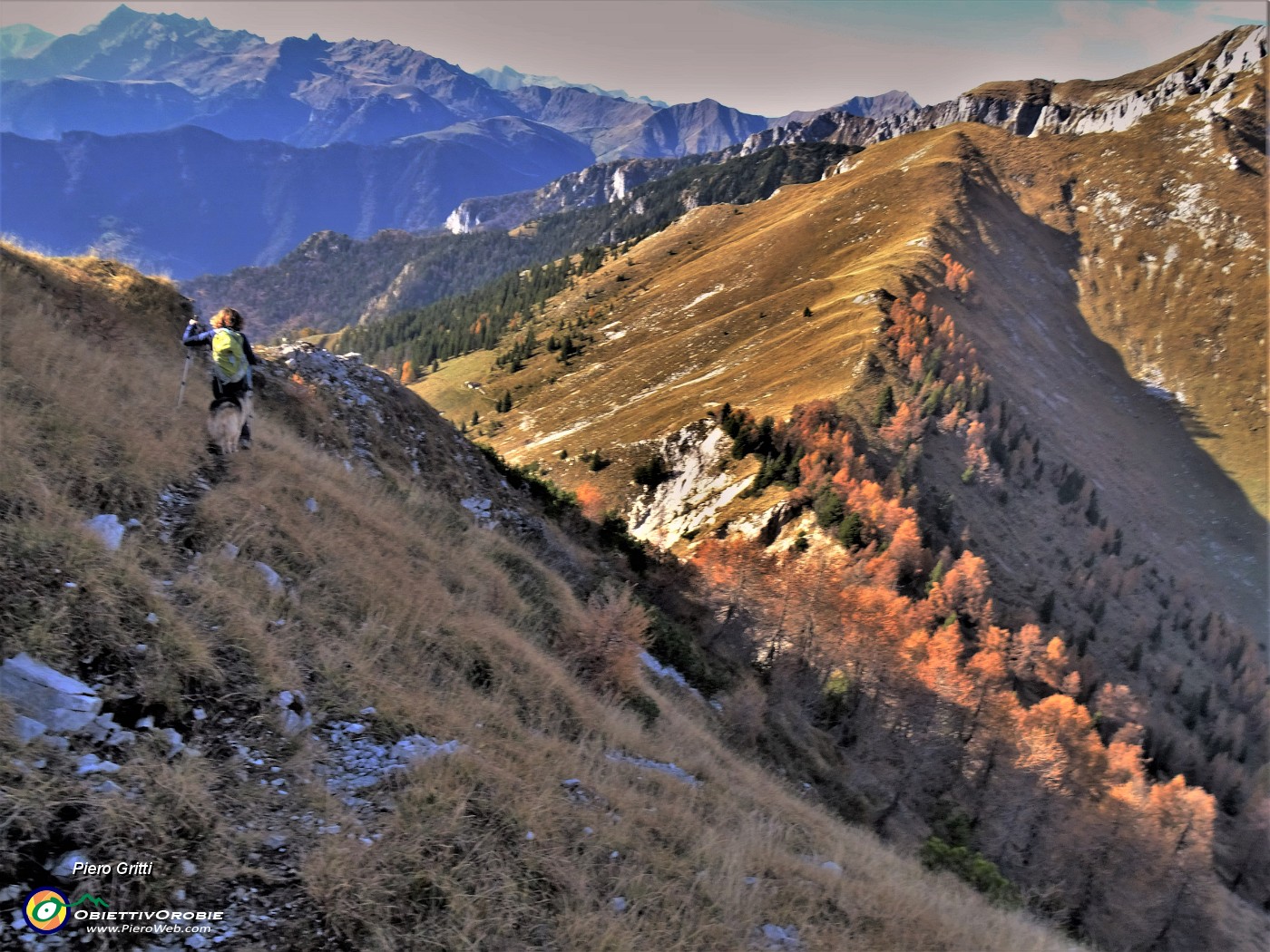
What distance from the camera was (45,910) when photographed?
4.57m

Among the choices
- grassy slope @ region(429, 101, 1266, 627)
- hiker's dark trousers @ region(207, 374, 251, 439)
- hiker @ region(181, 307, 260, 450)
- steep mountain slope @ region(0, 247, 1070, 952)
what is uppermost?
grassy slope @ region(429, 101, 1266, 627)

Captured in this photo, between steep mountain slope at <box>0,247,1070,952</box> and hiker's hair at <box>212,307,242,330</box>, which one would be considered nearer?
steep mountain slope at <box>0,247,1070,952</box>

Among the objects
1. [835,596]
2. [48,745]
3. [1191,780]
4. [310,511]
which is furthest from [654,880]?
[1191,780]

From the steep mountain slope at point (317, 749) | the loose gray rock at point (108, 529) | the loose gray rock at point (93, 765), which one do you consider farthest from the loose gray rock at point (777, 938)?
the loose gray rock at point (108, 529)

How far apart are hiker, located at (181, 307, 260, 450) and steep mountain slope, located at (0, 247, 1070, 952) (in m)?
1.01

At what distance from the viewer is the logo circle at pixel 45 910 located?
4492 mm

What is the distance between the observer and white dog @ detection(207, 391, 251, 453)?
12.6m

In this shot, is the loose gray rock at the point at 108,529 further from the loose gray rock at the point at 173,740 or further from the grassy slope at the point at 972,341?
the grassy slope at the point at 972,341

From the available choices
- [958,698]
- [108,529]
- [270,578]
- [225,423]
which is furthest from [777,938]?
[958,698]

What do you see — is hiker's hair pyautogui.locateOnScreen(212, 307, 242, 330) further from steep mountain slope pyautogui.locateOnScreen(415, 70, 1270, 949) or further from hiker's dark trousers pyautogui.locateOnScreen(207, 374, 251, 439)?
steep mountain slope pyautogui.locateOnScreen(415, 70, 1270, 949)

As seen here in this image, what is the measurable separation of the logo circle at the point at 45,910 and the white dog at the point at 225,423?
9.45 m

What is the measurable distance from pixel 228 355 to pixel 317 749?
818 centimetres

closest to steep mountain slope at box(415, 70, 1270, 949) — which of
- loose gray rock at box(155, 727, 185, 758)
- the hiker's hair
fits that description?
the hiker's hair

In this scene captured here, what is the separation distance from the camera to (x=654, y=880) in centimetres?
725
